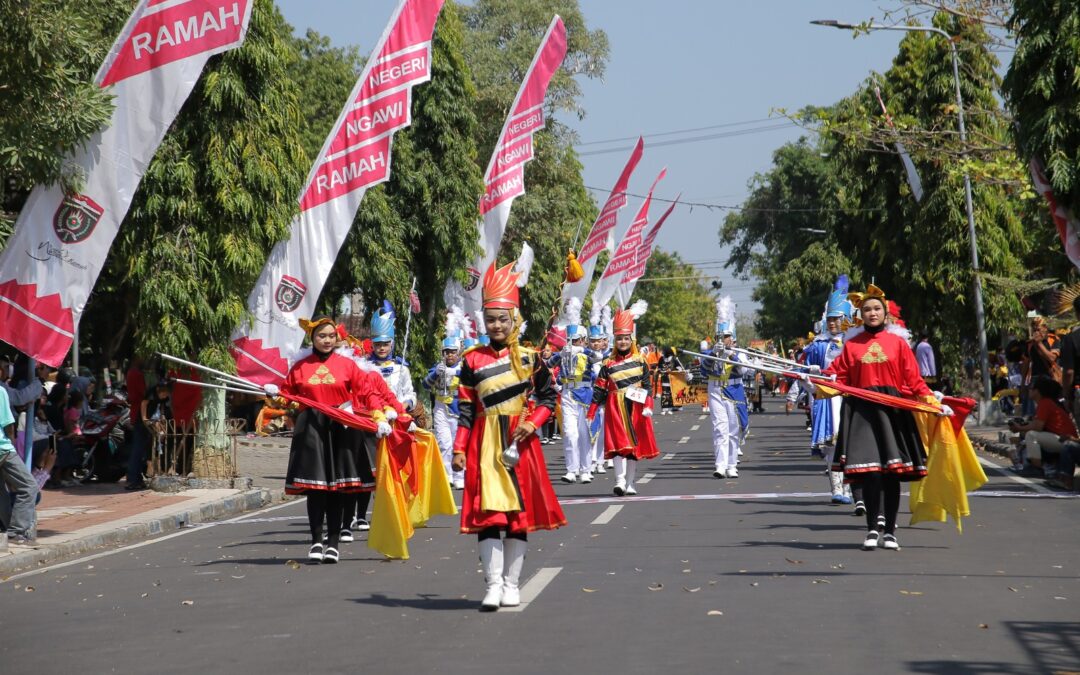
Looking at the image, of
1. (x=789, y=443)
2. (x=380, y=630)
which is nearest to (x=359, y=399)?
(x=380, y=630)

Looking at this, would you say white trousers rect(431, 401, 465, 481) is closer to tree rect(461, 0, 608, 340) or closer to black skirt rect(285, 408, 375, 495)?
black skirt rect(285, 408, 375, 495)

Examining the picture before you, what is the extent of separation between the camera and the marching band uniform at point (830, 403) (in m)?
16.2

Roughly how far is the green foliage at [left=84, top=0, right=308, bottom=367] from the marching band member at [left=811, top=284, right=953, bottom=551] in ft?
32.7

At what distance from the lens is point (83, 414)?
73.2 ft

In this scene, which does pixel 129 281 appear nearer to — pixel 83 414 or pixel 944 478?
pixel 83 414

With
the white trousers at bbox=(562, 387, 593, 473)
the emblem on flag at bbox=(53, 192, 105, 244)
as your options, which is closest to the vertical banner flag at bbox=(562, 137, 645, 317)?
the white trousers at bbox=(562, 387, 593, 473)

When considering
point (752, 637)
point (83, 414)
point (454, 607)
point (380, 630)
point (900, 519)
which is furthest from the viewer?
point (83, 414)

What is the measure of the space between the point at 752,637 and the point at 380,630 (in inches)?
80.2

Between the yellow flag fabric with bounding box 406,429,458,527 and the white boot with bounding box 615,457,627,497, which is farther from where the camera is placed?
the white boot with bounding box 615,457,627,497

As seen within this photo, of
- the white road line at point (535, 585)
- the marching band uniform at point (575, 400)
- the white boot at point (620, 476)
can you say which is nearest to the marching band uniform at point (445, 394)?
the marching band uniform at point (575, 400)

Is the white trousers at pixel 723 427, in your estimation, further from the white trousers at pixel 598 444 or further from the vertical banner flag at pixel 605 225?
the vertical banner flag at pixel 605 225

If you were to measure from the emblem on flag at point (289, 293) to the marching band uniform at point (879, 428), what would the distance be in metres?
9.31

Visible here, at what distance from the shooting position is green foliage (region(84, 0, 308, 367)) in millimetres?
20016

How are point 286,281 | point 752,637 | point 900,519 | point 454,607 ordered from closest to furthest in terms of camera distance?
point 752,637, point 454,607, point 900,519, point 286,281
